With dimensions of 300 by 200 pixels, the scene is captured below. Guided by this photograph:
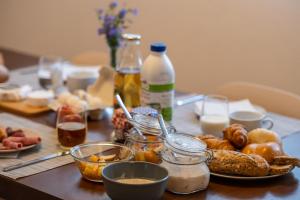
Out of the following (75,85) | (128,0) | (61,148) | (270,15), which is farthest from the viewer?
(128,0)

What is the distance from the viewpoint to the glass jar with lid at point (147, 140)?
1463mm

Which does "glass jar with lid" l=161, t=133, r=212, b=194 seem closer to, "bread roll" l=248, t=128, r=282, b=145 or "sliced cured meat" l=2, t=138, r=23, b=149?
"bread roll" l=248, t=128, r=282, b=145

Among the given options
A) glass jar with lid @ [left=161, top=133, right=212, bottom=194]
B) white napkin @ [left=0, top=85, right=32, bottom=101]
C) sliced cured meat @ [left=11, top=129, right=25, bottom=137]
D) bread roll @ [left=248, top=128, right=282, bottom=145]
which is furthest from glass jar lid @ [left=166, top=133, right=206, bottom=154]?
white napkin @ [left=0, top=85, right=32, bottom=101]

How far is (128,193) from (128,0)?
7.60ft

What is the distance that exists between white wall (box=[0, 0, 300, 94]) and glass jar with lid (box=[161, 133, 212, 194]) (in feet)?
5.31

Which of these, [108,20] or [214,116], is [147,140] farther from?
[108,20]

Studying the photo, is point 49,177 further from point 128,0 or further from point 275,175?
point 128,0

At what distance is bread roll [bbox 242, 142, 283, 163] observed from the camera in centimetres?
151

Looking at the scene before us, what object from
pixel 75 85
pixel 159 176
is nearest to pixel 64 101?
pixel 75 85

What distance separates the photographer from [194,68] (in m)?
3.29

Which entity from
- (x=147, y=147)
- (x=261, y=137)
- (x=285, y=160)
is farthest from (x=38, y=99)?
(x=285, y=160)

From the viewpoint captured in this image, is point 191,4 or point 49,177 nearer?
point 49,177

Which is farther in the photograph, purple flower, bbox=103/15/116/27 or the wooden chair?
the wooden chair

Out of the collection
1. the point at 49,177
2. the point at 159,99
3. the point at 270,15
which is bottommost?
the point at 49,177
